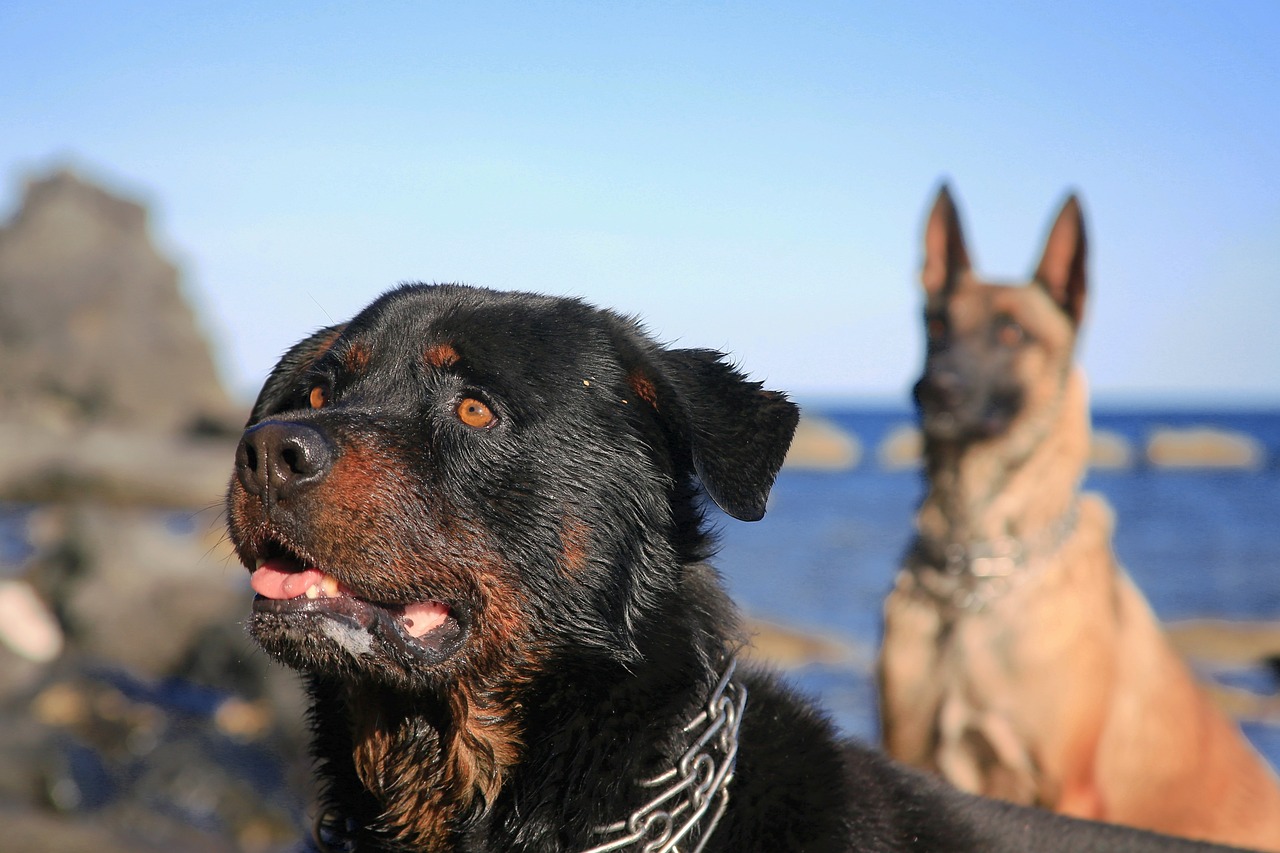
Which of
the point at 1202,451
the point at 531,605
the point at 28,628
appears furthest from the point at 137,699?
the point at 1202,451

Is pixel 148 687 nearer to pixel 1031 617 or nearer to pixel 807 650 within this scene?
pixel 807 650

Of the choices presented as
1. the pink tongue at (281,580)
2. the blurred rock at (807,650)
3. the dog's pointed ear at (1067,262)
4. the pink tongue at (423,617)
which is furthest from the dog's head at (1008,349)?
the blurred rock at (807,650)

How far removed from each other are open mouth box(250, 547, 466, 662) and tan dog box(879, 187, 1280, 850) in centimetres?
321

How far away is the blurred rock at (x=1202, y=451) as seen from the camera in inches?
1877

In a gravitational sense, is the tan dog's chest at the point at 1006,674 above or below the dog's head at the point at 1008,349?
below

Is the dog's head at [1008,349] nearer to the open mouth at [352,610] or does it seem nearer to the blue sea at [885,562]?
the blue sea at [885,562]

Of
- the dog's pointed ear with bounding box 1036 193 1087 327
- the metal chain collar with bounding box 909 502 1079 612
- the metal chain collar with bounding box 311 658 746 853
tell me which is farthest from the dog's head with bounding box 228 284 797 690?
the dog's pointed ear with bounding box 1036 193 1087 327

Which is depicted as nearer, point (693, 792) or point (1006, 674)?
point (693, 792)

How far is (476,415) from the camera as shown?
2506 millimetres

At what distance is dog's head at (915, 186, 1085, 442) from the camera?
546 centimetres

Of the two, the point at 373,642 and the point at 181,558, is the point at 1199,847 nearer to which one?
the point at 373,642

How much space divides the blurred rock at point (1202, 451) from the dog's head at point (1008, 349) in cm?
4734

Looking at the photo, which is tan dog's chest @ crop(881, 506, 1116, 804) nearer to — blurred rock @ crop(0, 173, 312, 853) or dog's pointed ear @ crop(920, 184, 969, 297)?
dog's pointed ear @ crop(920, 184, 969, 297)

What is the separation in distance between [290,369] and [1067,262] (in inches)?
159
